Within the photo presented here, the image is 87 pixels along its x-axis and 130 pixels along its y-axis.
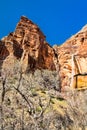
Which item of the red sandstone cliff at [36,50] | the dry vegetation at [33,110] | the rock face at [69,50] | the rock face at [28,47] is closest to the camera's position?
the dry vegetation at [33,110]

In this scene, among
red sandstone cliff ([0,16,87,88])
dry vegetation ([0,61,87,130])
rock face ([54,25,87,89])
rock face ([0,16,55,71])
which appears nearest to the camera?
dry vegetation ([0,61,87,130])

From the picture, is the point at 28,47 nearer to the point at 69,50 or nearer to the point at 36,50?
the point at 36,50

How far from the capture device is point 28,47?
80.1 m

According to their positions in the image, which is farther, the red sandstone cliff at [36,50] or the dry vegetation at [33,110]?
the red sandstone cliff at [36,50]

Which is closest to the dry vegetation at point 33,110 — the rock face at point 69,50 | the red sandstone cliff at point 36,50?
the red sandstone cliff at point 36,50

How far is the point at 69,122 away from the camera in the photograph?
109 feet

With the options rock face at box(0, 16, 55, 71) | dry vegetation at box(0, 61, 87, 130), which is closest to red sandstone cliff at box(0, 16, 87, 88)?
rock face at box(0, 16, 55, 71)

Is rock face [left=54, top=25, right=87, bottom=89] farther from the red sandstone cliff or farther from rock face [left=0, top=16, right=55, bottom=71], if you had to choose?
rock face [left=0, top=16, right=55, bottom=71]

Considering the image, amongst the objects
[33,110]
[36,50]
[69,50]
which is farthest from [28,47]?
[33,110]

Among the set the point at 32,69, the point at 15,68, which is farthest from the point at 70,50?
the point at 15,68

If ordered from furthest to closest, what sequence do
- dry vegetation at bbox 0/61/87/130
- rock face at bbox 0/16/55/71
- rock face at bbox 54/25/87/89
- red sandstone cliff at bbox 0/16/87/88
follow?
rock face at bbox 54/25/87/89 → rock face at bbox 0/16/55/71 → red sandstone cliff at bbox 0/16/87/88 → dry vegetation at bbox 0/61/87/130

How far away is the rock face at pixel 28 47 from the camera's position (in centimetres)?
7481

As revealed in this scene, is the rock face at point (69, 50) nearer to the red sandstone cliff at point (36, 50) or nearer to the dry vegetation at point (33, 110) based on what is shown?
the red sandstone cliff at point (36, 50)

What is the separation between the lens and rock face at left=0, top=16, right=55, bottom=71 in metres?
74.8
